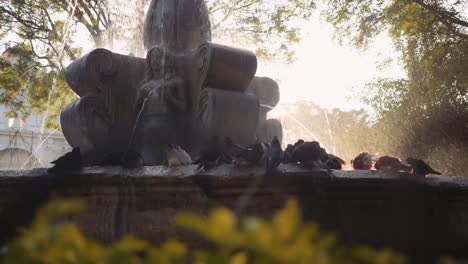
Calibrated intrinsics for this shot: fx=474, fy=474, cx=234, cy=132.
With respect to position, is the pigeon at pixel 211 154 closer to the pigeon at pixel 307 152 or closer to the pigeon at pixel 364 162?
the pigeon at pixel 307 152

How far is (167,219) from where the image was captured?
2.77m

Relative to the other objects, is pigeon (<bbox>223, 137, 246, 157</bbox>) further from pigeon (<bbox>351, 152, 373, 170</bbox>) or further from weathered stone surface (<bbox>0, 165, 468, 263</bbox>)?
pigeon (<bbox>351, 152, 373, 170</bbox>)

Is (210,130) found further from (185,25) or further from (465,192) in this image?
(465,192)

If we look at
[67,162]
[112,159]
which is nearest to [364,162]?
[112,159]

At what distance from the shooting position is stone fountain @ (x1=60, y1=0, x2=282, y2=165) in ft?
13.5

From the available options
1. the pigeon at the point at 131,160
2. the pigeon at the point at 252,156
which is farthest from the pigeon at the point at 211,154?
the pigeon at the point at 131,160

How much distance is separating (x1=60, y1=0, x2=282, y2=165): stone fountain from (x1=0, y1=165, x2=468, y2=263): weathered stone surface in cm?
110

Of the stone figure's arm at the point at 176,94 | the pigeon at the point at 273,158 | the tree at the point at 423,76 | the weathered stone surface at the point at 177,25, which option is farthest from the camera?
the tree at the point at 423,76

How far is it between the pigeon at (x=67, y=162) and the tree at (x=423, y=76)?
1044cm

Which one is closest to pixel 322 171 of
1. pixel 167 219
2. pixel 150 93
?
pixel 167 219

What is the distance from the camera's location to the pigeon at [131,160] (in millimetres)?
2988

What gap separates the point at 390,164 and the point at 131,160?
169cm

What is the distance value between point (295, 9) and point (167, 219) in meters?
13.6

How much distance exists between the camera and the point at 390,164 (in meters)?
3.14
